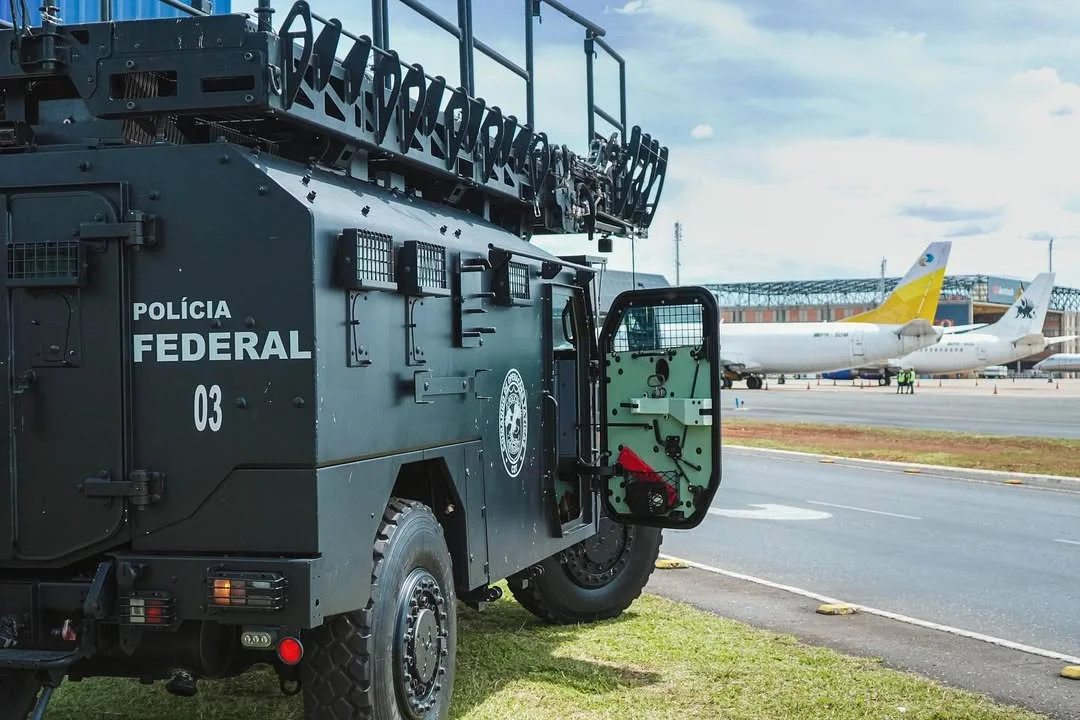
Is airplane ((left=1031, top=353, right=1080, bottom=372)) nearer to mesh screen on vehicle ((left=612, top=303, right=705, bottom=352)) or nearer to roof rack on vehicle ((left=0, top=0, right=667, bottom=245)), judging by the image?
mesh screen on vehicle ((left=612, top=303, right=705, bottom=352))

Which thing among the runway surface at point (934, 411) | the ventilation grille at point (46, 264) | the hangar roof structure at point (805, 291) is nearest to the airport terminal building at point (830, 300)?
the hangar roof structure at point (805, 291)

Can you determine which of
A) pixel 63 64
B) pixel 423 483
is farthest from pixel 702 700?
pixel 63 64

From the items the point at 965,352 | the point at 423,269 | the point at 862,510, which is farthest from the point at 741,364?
the point at 423,269

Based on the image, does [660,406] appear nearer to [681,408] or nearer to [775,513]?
[681,408]

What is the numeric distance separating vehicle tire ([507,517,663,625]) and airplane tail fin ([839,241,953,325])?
5886 centimetres

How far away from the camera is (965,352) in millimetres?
76000

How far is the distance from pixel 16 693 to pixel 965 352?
76.8m

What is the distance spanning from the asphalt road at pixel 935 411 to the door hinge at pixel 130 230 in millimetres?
25767

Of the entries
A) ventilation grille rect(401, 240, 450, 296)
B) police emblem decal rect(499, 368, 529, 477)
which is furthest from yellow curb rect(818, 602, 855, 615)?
ventilation grille rect(401, 240, 450, 296)

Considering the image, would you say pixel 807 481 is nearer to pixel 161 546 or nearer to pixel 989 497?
pixel 989 497

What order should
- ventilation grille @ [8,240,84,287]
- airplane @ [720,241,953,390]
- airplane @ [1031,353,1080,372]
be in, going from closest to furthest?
ventilation grille @ [8,240,84,287]
airplane @ [720,241,953,390]
airplane @ [1031,353,1080,372]

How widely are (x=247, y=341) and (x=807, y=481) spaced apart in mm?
14930

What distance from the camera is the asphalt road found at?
30344 millimetres

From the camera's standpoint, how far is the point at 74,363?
472 cm
